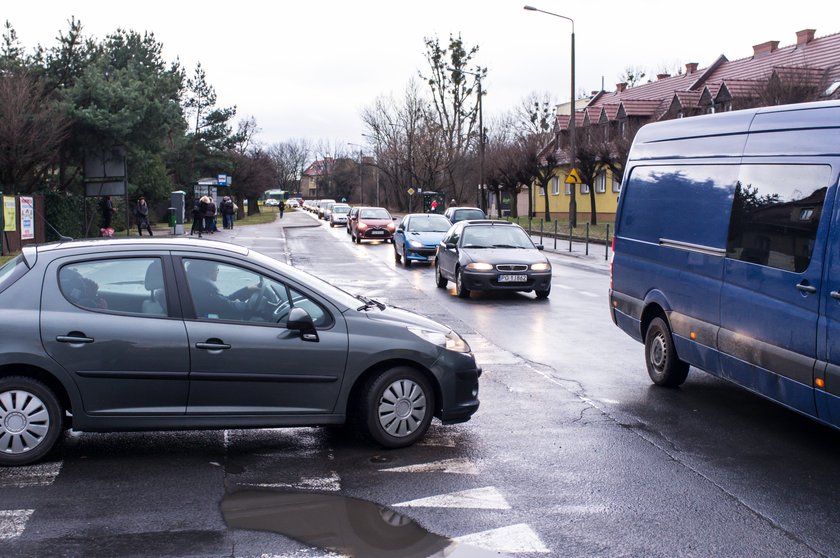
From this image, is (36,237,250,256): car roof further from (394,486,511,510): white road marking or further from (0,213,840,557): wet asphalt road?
(394,486,511,510): white road marking

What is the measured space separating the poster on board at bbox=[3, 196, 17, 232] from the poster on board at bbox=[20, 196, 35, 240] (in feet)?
1.81

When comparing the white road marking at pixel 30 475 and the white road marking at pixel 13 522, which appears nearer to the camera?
the white road marking at pixel 13 522

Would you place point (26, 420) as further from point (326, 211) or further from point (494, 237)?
point (326, 211)

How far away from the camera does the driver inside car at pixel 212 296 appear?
242 inches

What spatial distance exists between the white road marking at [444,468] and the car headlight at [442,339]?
84cm

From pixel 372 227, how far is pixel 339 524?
34.3 meters

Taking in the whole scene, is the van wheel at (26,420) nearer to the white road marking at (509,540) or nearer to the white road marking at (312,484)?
the white road marking at (312,484)

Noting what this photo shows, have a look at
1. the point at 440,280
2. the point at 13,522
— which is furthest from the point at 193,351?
A: the point at 440,280

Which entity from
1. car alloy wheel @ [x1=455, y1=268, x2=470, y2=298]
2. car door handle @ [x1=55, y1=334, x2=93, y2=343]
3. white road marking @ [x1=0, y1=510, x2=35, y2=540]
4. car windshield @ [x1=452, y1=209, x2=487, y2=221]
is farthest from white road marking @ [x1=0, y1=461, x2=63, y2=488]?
car windshield @ [x1=452, y1=209, x2=487, y2=221]

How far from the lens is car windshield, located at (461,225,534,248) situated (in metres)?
18.0

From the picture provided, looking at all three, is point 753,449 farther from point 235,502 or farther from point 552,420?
point 235,502

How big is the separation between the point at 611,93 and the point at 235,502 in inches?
2857

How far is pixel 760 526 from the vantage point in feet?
16.0

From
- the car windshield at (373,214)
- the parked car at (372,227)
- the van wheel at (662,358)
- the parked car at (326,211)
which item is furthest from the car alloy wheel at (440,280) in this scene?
the parked car at (326,211)
